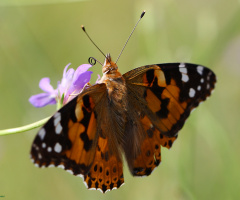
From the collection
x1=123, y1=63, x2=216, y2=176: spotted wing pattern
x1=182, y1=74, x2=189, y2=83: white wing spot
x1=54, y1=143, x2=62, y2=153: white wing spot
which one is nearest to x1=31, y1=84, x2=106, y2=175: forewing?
x1=54, y1=143, x2=62, y2=153: white wing spot

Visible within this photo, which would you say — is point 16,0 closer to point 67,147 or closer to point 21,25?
point 21,25

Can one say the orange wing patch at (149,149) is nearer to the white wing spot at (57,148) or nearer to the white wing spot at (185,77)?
the white wing spot at (185,77)

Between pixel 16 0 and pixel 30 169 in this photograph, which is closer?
pixel 16 0

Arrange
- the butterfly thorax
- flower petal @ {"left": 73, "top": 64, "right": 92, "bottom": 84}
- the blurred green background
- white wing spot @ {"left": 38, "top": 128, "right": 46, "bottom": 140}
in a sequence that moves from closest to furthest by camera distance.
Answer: white wing spot @ {"left": 38, "top": 128, "right": 46, "bottom": 140}, flower petal @ {"left": 73, "top": 64, "right": 92, "bottom": 84}, the butterfly thorax, the blurred green background

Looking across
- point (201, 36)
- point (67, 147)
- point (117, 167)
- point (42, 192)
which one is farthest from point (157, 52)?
point (42, 192)

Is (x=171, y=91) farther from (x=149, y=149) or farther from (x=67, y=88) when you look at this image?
(x=67, y=88)

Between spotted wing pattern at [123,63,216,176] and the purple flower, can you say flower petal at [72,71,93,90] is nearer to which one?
the purple flower
